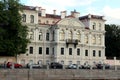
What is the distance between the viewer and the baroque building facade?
74.2m

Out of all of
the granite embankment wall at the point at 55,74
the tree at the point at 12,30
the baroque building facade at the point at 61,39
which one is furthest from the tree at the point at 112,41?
the granite embankment wall at the point at 55,74

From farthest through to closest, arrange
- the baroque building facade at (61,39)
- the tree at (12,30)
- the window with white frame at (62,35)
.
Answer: the window with white frame at (62,35), the baroque building facade at (61,39), the tree at (12,30)

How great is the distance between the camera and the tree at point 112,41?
94688 millimetres

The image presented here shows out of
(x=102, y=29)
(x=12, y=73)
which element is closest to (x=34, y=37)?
(x=102, y=29)

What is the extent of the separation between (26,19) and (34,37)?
149 inches

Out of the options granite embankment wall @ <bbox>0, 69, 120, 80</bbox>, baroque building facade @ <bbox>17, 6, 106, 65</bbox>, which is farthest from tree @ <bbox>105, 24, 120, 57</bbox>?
granite embankment wall @ <bbox>0, 69, 120, 80</bbox>

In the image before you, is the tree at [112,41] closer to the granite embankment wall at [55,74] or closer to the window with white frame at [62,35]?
the window with white frame at [62,35]

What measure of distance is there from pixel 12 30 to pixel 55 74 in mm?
19661

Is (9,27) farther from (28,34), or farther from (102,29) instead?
(102,29)

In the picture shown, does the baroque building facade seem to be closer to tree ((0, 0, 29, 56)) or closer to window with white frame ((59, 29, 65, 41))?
window with white frame ((59, 29, 65, 41))

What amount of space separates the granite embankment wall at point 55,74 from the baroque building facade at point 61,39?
21.7m

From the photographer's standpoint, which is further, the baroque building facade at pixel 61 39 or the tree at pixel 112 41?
the tree at pixel 112 41

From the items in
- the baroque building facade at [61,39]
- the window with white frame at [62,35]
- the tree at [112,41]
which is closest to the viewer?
the baroque building facade at [61,39]

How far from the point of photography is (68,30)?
251 ft
